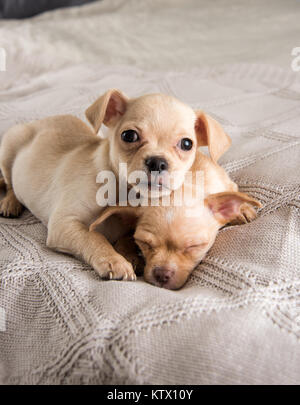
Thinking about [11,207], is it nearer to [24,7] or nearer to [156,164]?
[156,164]

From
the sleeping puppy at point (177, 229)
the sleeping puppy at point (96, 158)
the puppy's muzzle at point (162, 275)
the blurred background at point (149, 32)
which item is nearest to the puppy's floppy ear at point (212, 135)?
the sleeping puppy at point (96, 158)

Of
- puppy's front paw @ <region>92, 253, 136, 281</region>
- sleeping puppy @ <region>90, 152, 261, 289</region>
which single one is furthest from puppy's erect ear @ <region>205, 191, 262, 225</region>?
puppy's front paw @ <region>92, 253, 136, 281</region>

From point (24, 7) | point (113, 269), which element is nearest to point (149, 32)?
point (24, 7)

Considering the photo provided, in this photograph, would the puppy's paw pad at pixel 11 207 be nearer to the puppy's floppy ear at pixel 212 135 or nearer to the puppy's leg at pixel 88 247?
the puppy's leg at pixel 88 247

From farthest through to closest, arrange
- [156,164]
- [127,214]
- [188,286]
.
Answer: [127,214] < [156,164] < [188,286]

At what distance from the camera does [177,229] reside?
1.80 meters

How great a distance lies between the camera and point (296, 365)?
1099 mm

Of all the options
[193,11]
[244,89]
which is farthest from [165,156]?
[193,11]

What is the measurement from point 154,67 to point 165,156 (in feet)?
8.28

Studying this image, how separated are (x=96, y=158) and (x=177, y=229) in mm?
726

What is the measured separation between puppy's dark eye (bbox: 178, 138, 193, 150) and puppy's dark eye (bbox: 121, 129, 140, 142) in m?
0.22

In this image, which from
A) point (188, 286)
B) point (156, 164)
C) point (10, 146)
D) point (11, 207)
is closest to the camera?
point (188, 286)

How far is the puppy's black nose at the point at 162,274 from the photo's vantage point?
1.64 meters
